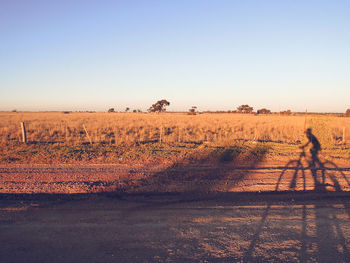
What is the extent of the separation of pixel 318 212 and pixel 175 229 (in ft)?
10.2

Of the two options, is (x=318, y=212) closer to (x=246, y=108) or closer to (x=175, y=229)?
(x=175, y=229)

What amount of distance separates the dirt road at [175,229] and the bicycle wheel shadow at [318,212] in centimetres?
2

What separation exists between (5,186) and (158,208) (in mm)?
5033

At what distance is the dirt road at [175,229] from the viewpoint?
152 inches

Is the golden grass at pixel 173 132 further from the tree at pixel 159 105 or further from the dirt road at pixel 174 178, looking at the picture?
the tree at pixel 159 105

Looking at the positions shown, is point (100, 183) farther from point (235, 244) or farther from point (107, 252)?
point (235, 244)

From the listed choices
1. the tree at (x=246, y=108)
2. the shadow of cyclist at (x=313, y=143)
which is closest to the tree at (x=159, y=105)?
the tree at (x=246, y=108)

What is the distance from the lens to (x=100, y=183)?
26.5ft

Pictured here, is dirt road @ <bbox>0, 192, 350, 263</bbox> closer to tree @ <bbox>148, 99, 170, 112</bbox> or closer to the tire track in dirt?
the tire track in dirt

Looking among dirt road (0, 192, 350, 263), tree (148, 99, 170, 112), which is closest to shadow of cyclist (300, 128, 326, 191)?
dirt road (0, 192, 350, 263)

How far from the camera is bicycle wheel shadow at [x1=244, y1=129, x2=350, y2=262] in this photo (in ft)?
12.8

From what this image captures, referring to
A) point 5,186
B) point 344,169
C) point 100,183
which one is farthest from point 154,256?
point 344,169

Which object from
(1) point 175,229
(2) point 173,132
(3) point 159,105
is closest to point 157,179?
(1) point 175,229

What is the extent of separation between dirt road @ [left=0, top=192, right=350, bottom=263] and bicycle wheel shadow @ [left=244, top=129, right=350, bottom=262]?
0.06 ft
